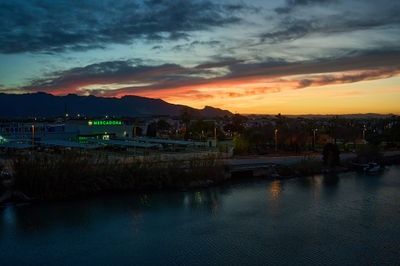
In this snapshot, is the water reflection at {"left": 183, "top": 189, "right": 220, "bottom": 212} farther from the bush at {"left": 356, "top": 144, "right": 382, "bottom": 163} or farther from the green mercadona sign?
the green mercadona sign

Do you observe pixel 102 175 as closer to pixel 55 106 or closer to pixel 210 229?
pixel 210 229

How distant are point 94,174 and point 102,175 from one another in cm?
46

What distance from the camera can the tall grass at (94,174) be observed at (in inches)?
739

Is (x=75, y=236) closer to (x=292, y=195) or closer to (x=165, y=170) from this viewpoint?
(x=165, y=170)

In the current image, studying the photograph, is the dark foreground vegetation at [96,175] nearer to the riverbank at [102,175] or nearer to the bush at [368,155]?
the riverbank at [102,175]

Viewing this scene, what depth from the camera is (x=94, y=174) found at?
20516 mm

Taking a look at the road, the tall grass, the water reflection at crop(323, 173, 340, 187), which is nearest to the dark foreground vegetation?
the tall grass

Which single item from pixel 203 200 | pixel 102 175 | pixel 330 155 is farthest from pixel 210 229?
pixel 330 155

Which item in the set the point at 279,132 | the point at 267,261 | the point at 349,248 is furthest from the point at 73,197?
the point at 279,132

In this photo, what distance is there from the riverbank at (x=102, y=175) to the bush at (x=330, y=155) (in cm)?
412

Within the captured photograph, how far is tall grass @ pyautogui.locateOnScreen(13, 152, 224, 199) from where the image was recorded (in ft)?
61.6

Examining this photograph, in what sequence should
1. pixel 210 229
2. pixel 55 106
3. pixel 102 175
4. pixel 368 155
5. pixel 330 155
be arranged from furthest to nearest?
pixel 55 106, pixel 368 155, pixel 330 155, pixel 102 175, pixel 210 229

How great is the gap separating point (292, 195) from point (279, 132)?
19099 mm

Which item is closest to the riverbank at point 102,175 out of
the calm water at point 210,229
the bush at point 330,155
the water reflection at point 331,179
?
the calm water at point 210,229
